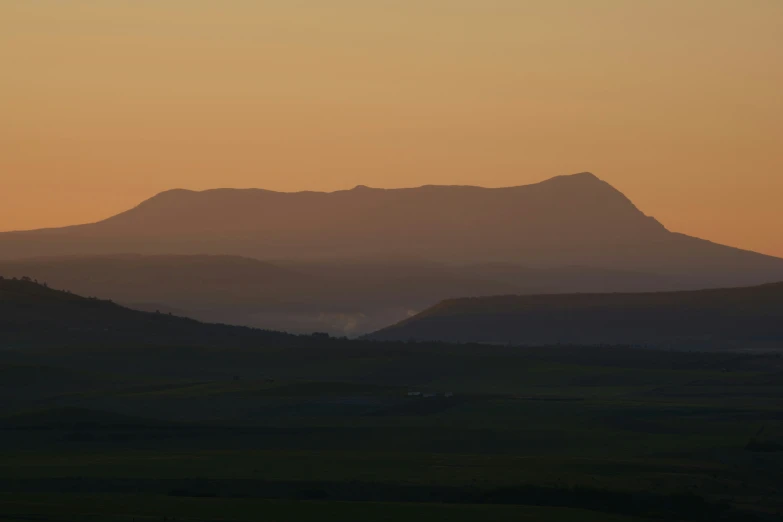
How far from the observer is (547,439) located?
313ft

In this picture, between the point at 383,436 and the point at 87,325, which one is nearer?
the point at 383,436

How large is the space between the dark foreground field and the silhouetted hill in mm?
13098

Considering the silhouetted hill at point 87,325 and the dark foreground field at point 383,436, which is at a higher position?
the silhouetted hill at point 87,325

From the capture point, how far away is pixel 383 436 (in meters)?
96.2

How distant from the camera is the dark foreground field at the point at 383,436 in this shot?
6956 centimetres

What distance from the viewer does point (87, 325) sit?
177125 mm

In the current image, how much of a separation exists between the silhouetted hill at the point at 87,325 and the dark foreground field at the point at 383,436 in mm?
13098

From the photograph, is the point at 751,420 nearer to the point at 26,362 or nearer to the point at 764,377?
the point at 764,377

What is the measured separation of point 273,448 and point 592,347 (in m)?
87.8

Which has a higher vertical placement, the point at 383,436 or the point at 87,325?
the point at 87,325

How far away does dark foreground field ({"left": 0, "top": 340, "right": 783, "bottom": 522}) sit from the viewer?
69.6 metres

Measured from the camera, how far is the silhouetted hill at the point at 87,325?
16812cm

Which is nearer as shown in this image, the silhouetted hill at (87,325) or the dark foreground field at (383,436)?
the dark foreground field at (383,436)

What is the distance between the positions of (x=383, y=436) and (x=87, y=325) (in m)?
86.5
